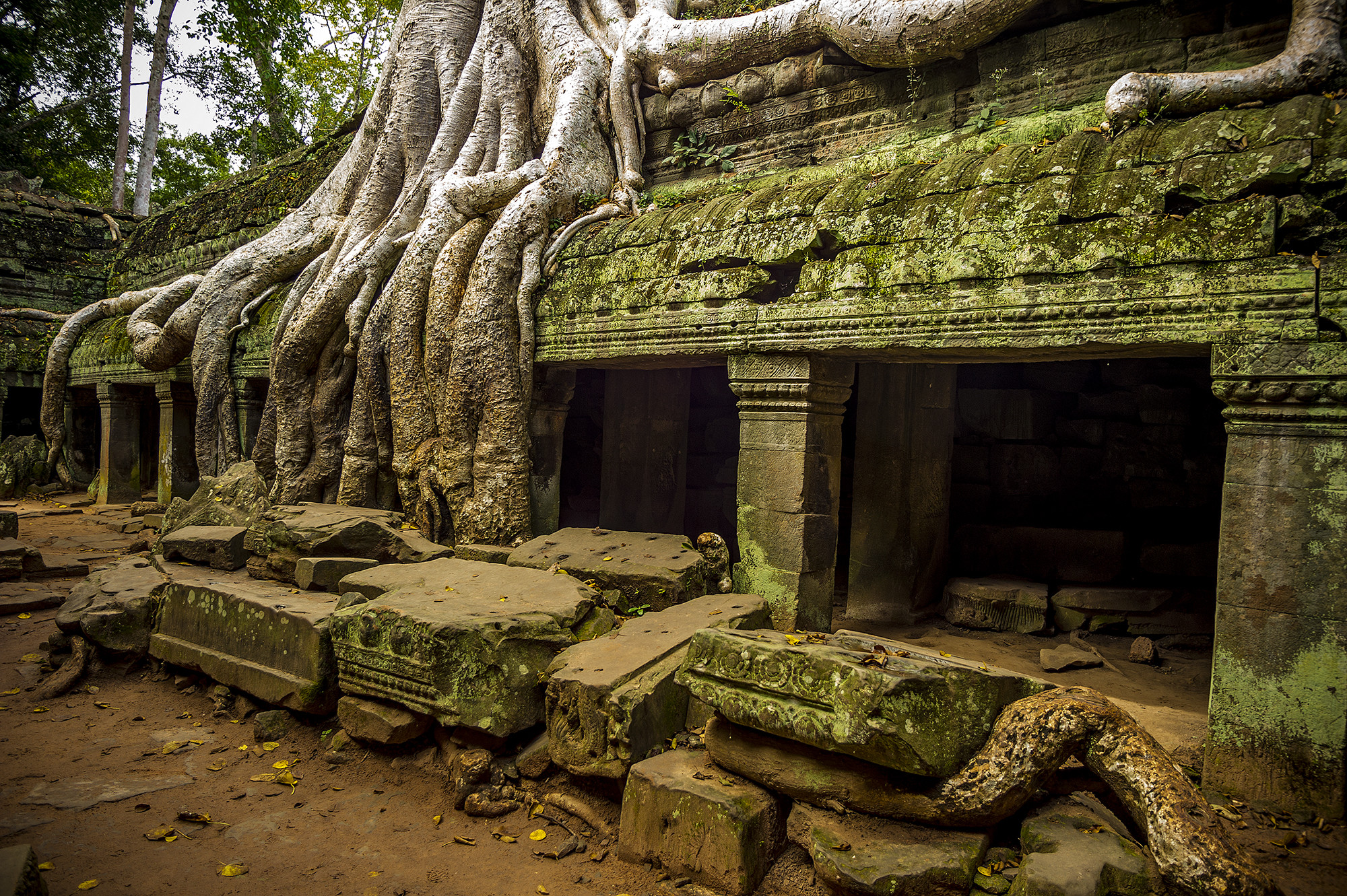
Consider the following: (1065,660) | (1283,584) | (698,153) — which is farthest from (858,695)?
(698,153)

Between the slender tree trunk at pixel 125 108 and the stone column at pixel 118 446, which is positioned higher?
the slender tree trunk at pixel 125 108

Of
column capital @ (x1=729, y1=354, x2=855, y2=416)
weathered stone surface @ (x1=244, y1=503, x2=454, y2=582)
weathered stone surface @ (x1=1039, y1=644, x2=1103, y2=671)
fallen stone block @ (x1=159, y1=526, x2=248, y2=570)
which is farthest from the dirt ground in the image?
column capital @ (x1=729, y1=354, x2=855, y2=416)

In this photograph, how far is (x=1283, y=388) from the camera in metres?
2.96

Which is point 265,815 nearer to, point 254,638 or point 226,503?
point 254,638

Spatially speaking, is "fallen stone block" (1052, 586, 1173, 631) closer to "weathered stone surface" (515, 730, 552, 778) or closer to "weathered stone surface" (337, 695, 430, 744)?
"weathered stone surface" (515, 730, 552, 778)

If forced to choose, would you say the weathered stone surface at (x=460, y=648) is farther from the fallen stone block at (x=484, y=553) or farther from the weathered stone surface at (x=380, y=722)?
the fallen stone block at (x=484, y=553)

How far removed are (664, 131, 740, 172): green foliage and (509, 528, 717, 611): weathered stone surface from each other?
3.24 metres

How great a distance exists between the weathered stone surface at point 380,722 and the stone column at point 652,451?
159 inches

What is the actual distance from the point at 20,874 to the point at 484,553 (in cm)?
328

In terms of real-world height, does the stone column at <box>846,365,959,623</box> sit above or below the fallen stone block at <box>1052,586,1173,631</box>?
above

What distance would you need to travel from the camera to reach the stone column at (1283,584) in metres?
2.86

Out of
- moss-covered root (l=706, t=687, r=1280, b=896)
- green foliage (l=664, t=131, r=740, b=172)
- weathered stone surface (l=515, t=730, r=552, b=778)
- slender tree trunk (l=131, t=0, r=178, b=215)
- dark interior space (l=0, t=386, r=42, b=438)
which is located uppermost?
slender tree trunk (l=131, t=0, r=178, b=215)

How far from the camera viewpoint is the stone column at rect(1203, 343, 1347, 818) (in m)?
2.86

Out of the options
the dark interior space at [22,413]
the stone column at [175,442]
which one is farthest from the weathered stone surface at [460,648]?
the dark interior space at [22,413]
